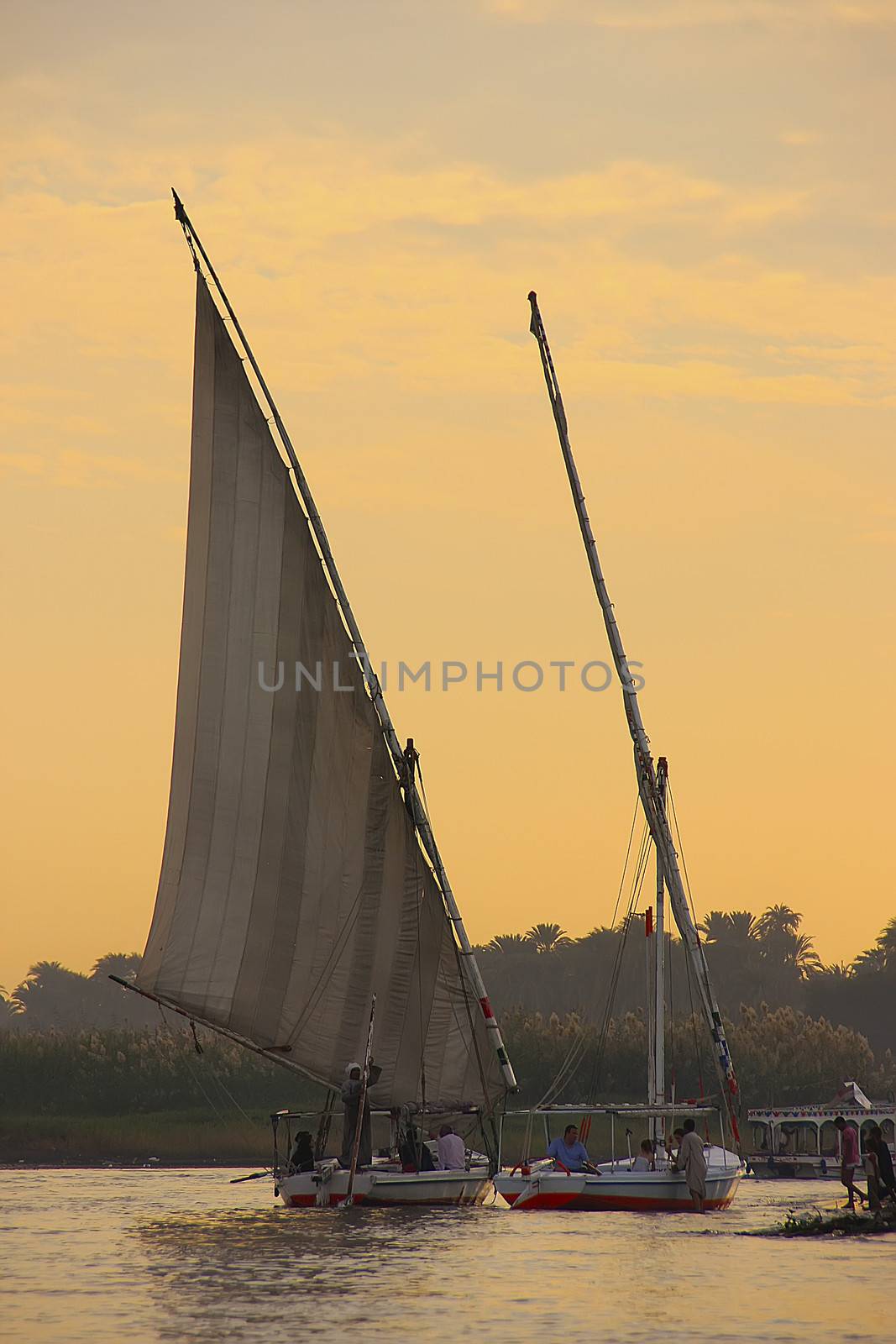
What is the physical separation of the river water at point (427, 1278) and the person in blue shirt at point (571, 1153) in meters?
1.00

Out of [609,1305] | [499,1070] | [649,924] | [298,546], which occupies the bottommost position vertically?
[609,1305]

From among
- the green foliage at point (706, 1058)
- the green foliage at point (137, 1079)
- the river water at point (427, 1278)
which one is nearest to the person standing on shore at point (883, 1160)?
the river water at point (427, 1278)

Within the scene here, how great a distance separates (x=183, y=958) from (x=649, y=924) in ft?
33.2

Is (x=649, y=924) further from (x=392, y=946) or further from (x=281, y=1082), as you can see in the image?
(x=281, y=1082)

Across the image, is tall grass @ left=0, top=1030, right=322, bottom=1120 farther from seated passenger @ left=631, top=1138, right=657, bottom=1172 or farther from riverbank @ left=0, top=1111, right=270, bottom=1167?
seated passenger @ left=631, top=1138, right=657, bottom=1172

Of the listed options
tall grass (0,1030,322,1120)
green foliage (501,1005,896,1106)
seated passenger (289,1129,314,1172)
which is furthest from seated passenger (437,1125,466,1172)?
tall grass (0,1030,322,1120)

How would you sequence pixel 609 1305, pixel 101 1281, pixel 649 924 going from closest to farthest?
1. pixel 609 1305
2. pixel 101 1281
3. pixel 649 924

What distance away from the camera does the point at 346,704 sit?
4081 centimetres

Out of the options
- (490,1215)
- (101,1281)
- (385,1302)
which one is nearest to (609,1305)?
(385,1302)

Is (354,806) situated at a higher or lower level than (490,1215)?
higher

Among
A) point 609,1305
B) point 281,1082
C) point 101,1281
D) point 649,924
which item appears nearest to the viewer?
point 609,1305

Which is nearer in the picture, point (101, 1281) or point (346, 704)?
point (101, 1281)

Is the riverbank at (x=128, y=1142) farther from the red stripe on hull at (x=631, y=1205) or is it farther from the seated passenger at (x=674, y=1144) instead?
the red stripe on hull at (x=631, y=1205)

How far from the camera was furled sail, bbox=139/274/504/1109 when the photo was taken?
3938 cm
